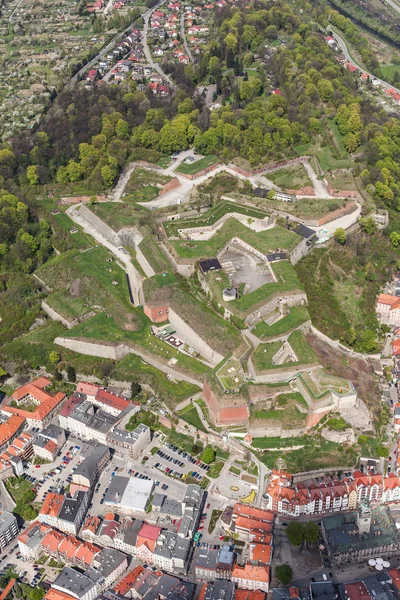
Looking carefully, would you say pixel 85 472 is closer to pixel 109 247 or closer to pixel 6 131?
pixel 109 247

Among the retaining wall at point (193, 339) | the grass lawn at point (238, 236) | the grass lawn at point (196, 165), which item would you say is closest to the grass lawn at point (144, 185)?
the grass lawn at point (196, 165)

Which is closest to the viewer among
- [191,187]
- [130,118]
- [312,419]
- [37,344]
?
[312,419]

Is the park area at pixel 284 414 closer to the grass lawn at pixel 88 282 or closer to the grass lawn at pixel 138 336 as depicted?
the grass lawn at pixel 138 336

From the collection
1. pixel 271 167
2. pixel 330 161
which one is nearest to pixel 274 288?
pixel 271 167

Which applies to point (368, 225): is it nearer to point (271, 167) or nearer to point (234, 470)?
point (271, 167)

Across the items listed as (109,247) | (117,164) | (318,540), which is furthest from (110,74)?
(318,540)

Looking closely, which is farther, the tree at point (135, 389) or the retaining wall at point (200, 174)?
the retaining wall at point (200, 174)

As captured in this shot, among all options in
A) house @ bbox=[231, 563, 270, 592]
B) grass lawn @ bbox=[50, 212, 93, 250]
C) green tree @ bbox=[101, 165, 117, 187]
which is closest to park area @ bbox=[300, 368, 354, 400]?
house @ bbox=[231, 563, 270, 592]
